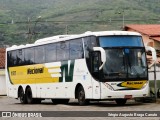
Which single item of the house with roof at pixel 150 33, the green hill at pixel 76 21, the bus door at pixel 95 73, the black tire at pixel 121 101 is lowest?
the black tire at pixel 121 101

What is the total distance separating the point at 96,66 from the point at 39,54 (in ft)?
22.6

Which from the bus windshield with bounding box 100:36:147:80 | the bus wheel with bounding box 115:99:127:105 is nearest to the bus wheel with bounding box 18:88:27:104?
the bus wheel with bounding box 115:99:127:105

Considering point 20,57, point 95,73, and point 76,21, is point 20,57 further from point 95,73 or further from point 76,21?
point 76,21

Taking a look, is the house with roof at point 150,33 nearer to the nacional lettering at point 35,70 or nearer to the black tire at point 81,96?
the nacional lettering at point 35,70

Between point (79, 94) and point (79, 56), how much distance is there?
5.90 feet

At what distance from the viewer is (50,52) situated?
98.5 feet

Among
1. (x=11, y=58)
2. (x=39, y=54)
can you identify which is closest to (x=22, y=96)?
(x=11, y=58)

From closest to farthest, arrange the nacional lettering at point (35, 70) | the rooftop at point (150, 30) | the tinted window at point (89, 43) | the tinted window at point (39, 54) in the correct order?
the tinted window at point (89, 43) → the tinted window at point (39, 54) → the nacional lettering at point (35, 70) → the rooftop at point (150, 30)

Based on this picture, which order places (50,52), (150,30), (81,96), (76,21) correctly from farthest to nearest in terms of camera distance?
(76,21)
(150,30)
(50,52)
(81,96)

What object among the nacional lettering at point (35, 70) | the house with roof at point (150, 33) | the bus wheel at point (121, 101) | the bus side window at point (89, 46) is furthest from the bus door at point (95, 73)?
the house with roof at point (150, 33)

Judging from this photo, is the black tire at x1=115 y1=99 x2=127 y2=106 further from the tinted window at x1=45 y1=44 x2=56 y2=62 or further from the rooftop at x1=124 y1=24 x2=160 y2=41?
the rooftop at x1=124 y1=24 x2=160 y2=41

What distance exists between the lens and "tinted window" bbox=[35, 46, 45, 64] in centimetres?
3105

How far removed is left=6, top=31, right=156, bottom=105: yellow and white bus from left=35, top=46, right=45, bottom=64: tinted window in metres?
0.14

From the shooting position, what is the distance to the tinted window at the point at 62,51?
92.3 feet
